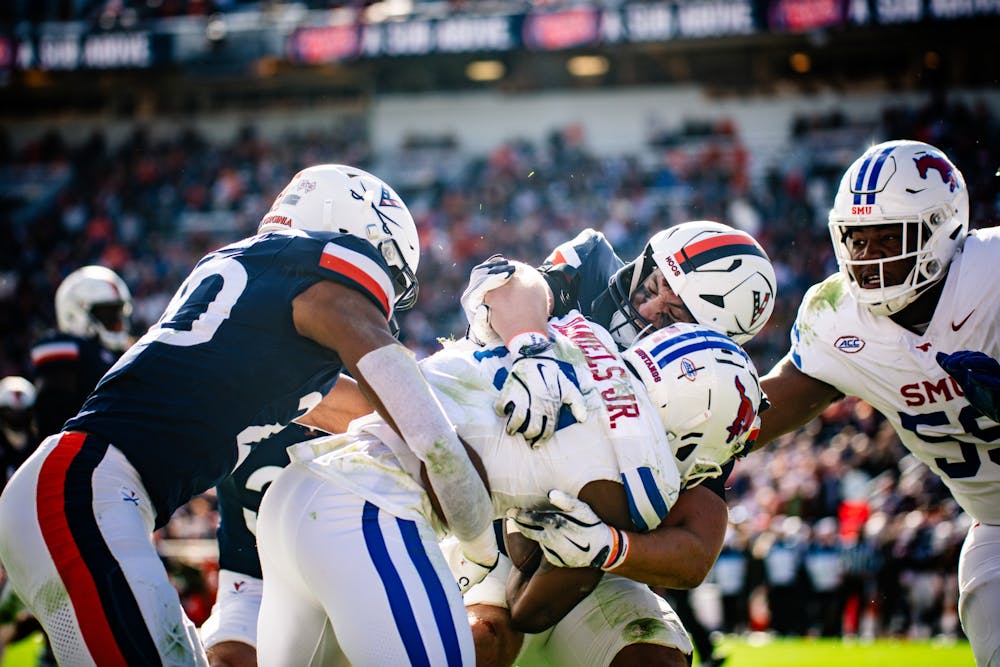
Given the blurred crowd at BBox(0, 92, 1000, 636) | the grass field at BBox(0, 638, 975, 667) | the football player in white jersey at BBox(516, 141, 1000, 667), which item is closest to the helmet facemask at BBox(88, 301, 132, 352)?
the grass field at BBox(0, 638, 975, 667)

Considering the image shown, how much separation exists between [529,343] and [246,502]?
1.76 meters

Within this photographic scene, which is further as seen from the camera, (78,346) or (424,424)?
(78,346)

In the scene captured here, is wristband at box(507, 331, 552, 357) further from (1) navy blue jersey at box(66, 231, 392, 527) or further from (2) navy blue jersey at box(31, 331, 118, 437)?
(2) navy blue jersey at box(31, 331, 118, 437)

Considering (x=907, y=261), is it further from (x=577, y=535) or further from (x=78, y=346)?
(x=78, y=346)

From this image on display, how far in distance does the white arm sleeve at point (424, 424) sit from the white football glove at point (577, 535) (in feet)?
0.69

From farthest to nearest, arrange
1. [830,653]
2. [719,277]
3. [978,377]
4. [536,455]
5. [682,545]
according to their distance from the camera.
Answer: [830,653] < [978,377] < [719,277] < [682,545] < [536,455]

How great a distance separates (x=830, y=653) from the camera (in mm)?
8328

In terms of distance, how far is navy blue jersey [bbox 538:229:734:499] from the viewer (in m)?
3.91

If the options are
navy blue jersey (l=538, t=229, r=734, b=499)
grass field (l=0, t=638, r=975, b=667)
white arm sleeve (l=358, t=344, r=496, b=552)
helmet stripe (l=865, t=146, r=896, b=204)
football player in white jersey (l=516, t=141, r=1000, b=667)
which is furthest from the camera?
grass field (l=0, t=638, r=975, b=667)

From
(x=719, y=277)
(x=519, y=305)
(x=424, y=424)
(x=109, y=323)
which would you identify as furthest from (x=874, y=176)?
(x=109, y=323)

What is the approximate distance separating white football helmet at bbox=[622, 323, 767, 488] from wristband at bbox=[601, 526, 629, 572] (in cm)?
31

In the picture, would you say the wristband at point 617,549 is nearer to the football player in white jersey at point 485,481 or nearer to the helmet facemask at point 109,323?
the football player in white jersey at point 485,481

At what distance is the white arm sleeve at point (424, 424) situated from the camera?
2812mm

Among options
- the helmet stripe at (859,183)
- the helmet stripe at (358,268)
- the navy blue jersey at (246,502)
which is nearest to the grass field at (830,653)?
the navy blue jersey at (246,502)
